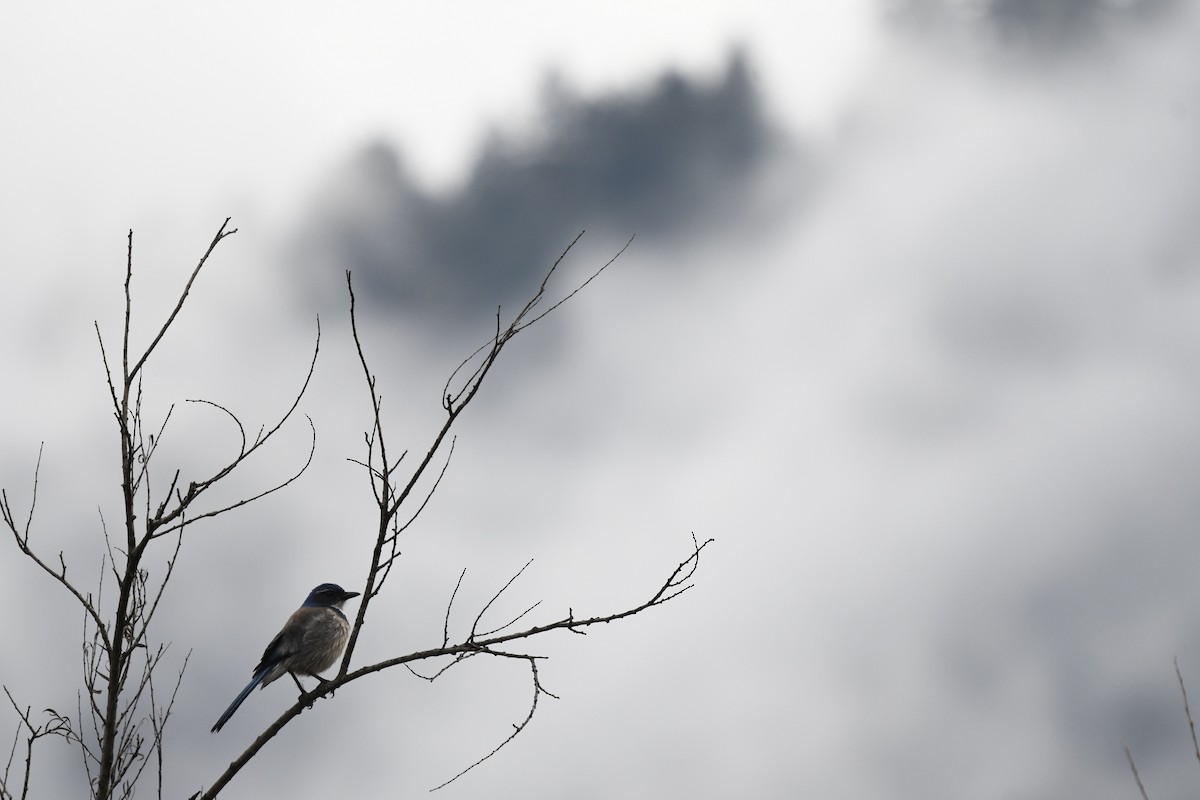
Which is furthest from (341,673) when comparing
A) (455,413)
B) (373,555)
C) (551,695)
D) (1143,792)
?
(1143,792)

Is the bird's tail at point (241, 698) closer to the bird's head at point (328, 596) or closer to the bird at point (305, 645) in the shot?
the bird at point (305, 645)

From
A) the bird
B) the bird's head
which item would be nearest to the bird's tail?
the bird

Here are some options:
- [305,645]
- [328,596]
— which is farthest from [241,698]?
[328,596]

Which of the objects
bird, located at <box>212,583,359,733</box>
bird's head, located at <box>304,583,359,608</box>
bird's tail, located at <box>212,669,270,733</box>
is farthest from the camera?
bird's head, located at <box>304,583,359,608</box>

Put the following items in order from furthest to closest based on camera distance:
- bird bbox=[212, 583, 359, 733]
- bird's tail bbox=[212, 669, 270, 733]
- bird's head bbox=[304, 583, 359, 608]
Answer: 1. bird's head bbox=[304, 583, 359, 608]
2. bird bbox=[212, 583, 359, 733]
3. bird's tail bbox=[212, 669, 270, 733]

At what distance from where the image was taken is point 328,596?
11.1 meters

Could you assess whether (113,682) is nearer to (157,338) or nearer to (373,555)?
(373,555)

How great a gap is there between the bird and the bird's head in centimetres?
30

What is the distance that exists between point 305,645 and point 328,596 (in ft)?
4.88

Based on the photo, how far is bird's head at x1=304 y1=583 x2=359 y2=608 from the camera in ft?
35.9

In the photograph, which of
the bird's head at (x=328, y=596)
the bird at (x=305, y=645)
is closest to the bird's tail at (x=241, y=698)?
the bird at (x=305, y=645)

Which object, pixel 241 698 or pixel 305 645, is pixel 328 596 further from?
pixel 241 698

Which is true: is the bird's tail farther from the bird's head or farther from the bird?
the bird's head

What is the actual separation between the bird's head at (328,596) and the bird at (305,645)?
0.97 feet
